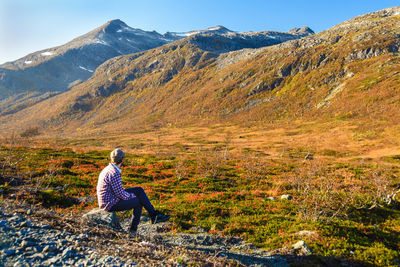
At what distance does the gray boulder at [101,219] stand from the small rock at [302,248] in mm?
6391

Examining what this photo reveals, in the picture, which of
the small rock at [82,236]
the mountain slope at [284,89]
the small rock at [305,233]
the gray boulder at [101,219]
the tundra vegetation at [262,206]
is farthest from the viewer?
the mountain slope at [284,89]

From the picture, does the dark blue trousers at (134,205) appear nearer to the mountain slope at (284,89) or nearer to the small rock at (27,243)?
the small rock at (27,243)

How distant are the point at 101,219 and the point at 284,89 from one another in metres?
138

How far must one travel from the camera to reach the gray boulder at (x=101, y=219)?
6906mm

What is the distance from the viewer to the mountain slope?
92500 millimetres

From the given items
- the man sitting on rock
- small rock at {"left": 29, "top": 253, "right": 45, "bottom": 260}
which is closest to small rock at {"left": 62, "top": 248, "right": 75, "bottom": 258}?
small rock at {"left": 29, "top": 253, "right": 45, "bottom": 260}

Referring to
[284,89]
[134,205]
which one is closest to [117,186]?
[134,205]

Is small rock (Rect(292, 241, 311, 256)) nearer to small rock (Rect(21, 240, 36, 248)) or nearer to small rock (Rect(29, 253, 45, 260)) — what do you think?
small rock (Rect(29, 253, 45, 260))

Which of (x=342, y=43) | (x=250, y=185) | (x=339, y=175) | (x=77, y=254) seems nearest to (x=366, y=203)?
(x=250, y=185)

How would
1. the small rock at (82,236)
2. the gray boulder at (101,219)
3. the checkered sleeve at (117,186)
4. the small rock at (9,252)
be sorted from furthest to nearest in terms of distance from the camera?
the gray boulder at (101,219) → the checkered sleeve at (117,186) → the small rock at (82,236) → the small rock at (9,252)

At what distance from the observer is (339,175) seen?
22.4m

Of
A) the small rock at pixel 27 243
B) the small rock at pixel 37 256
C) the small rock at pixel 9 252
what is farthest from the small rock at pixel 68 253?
the small rock at pixel 9 252

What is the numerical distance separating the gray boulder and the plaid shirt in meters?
0.52

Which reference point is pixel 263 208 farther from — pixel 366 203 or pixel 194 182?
pixel 194 182
